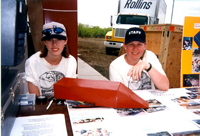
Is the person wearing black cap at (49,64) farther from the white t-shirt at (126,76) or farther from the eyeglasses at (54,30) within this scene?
the white t-shirt at (126,76)

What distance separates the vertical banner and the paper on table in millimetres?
1299

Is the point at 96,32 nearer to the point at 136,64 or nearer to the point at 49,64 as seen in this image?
the point at 49,64

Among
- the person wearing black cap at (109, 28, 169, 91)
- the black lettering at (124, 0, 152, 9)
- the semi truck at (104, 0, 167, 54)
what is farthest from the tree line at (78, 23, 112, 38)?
the person wearing black cap at (109, 28, 169, 91)

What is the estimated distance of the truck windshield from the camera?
6688 millimetres

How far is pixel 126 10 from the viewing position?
22.9 ft

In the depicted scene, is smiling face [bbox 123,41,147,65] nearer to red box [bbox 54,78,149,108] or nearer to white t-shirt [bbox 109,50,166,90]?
white t-shirt [bbox 109,50,166,90]

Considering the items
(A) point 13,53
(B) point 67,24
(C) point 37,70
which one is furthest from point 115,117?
(B) point 67,24

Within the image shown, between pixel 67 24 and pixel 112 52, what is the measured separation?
5161mm

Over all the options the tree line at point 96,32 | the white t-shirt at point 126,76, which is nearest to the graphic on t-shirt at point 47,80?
the white t-shirt at point 126,76

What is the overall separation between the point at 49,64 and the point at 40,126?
90 centimetres

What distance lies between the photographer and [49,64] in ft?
5.31

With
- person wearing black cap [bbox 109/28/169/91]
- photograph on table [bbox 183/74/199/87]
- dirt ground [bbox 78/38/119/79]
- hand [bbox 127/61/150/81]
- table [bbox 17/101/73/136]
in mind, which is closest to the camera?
table [bbox 17/101/73/136]

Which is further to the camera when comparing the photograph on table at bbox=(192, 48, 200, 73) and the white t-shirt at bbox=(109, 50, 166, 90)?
the photograph on table at bbox=(192, 48, 200, 73)

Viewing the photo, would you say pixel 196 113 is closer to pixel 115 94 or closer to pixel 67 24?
pixel 115 94
